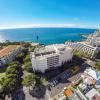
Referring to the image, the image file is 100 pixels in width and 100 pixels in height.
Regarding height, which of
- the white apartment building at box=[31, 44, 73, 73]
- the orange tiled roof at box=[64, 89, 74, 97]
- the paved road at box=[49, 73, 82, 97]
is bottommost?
the paved road at box=[49, 73, 82, 97]

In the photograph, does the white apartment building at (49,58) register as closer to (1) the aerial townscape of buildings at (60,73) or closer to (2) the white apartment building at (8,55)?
(1) the aerial townscape of buildings at (60,73)

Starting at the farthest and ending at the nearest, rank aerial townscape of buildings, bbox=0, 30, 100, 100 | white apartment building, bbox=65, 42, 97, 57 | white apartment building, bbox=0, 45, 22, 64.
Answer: white apartment building, bbox=65, 42, 97, 57
white apartment building, bbox=0, 45, 22, 64
aerial townscape of buildings, bbox=0, 30, 100, 100

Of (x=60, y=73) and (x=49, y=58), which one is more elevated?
(x=49, y=58)

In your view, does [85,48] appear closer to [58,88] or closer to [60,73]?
[60,73]

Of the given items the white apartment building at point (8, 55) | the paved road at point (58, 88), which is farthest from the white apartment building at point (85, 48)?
the white apartment building at point (8, 55)

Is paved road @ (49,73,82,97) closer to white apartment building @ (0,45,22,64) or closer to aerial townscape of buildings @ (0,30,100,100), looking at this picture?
aerial townscape of buildings @ (0,30,100,100)

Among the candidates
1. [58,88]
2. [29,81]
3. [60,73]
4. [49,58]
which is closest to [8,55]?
[49,58]

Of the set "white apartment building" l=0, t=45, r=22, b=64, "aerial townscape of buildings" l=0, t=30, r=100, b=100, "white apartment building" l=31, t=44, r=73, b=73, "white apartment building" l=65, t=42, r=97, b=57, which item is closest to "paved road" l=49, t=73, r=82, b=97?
"aerial townscape of buildings" l=0, t=30, r=100, b=100

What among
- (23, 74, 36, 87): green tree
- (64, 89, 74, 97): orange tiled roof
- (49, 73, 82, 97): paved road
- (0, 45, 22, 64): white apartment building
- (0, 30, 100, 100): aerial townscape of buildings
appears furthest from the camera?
(0, 45, 22, 64): white apartment building
